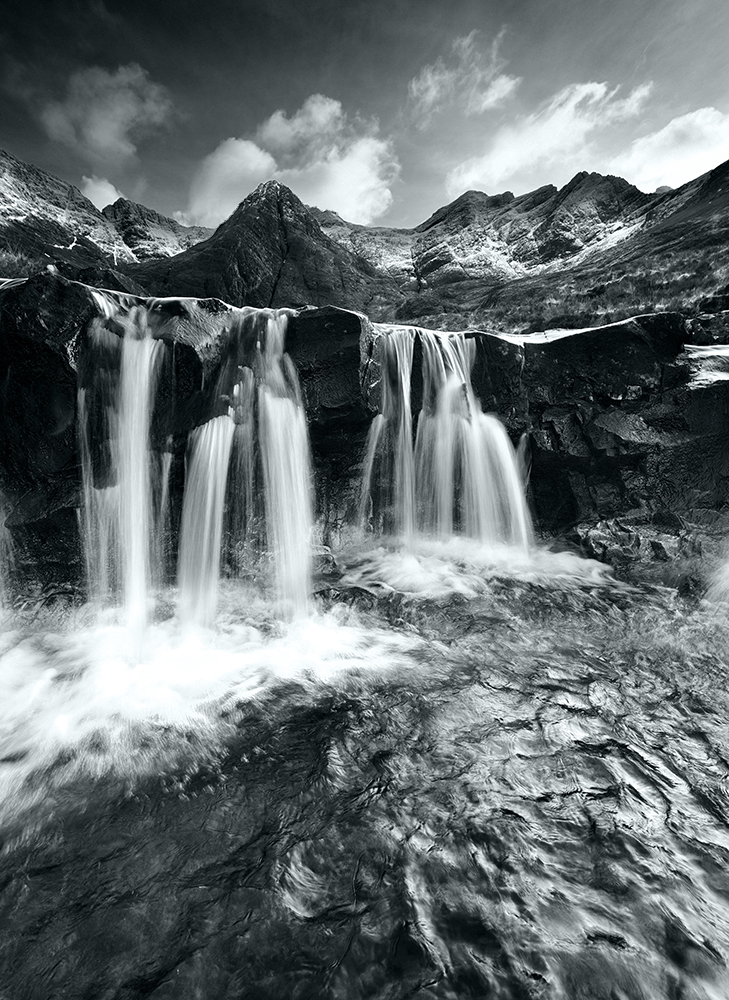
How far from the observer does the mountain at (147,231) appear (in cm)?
2861

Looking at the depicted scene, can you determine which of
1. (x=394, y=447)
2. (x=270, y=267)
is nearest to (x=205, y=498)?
(x=394, y=447)

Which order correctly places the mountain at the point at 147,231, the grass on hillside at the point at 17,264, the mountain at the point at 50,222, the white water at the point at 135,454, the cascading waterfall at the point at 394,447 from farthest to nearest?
the mountain at the point at 147,231 → the mountain at the point at 50,222 → the grass on hillside at the point at 17,264 → the cascading waterfall at the point at 394,447 → the white water at the point at 135,454

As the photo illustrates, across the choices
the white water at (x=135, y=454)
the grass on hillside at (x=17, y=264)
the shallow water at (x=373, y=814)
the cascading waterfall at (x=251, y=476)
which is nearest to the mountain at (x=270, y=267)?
the grass on hillside at (x=17, y=264)

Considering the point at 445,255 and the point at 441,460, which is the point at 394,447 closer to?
the point at 441,460

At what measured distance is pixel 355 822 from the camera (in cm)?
351

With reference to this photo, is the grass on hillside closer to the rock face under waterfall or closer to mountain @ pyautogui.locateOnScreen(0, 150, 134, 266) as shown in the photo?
mountain @ pyautogui.locateOnScreen(0, 150, 134, 266)

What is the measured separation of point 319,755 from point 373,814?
887mm

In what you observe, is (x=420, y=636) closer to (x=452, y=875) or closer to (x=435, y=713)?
(x=435, y=713)

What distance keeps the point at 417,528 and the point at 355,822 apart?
7077mm

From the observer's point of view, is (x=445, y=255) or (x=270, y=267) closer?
(x=270, y=267)

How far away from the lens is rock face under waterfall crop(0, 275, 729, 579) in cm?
742

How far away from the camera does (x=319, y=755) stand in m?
4.28

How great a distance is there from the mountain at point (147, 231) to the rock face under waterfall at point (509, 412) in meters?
25.0

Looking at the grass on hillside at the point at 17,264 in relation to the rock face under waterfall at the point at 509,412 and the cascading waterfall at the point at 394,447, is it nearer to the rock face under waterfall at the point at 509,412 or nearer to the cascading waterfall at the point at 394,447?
the rock face under waterfall at the point at 509,412
